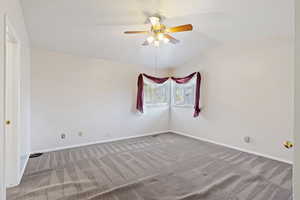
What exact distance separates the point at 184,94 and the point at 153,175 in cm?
319

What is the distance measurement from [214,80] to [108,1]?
308cm

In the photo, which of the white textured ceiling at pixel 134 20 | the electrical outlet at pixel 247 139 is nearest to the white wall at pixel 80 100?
the white textured ceiling at pixel 134 20

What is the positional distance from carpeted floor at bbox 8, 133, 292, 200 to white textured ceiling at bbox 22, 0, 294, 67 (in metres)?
2.42

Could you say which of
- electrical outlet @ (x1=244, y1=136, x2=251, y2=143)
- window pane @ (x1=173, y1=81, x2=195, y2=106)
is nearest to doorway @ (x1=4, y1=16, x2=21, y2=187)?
window pane @ (x1=173, y1=81, x2=195, y2=106)

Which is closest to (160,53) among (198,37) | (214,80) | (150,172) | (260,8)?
(198,37)

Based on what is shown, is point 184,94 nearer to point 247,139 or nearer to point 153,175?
point 247,139

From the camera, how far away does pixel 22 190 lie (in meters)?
1.97

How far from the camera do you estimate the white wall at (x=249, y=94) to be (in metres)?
2.87

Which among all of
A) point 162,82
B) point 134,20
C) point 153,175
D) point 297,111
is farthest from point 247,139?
point 134,20

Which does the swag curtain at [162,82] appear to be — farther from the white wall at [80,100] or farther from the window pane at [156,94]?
the window pane at [156,94]

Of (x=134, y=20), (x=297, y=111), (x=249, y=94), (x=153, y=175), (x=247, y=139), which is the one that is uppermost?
(x=134, y=20)

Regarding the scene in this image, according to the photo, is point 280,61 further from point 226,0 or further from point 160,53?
point 160,53

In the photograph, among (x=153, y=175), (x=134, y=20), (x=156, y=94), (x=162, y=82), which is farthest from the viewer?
(x=156, y=94)

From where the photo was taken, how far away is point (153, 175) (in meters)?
2.36
